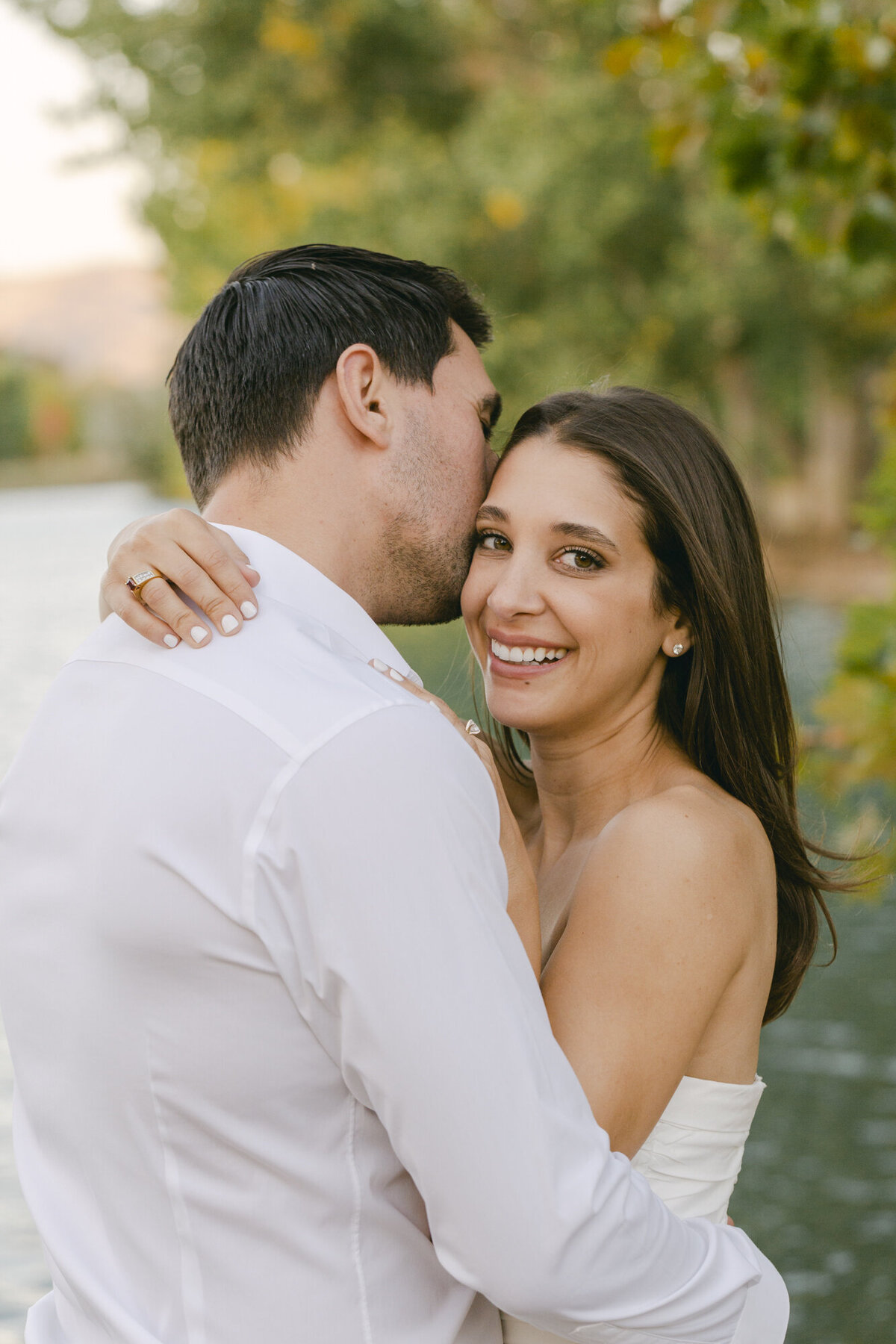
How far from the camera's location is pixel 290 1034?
135cm

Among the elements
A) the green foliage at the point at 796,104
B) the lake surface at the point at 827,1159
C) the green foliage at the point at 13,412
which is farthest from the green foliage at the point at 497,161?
the green foliage at the point at 13,412

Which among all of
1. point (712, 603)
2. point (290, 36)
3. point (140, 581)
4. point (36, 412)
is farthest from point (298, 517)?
point (36, 412)

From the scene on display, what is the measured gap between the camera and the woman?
1.94 m

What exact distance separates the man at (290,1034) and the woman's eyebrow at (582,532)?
27.5 inches

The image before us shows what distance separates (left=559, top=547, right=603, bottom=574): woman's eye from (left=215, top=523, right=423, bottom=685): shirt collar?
671 millimetres

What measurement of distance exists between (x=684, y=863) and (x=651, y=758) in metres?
0.42

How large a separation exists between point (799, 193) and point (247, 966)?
114 inches

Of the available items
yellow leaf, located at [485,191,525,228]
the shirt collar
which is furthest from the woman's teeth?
yellow leaf, located at [485,191,525,228]

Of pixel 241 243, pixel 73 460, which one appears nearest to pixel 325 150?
pixel 241 243

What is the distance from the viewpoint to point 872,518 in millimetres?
5688

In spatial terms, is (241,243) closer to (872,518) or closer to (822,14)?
(872,518)

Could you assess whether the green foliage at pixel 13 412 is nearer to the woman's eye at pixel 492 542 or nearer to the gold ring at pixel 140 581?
the woman's eye at pixel 492 542

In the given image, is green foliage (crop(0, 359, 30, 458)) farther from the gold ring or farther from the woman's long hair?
the gold ring

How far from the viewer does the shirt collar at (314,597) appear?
1603 mm
